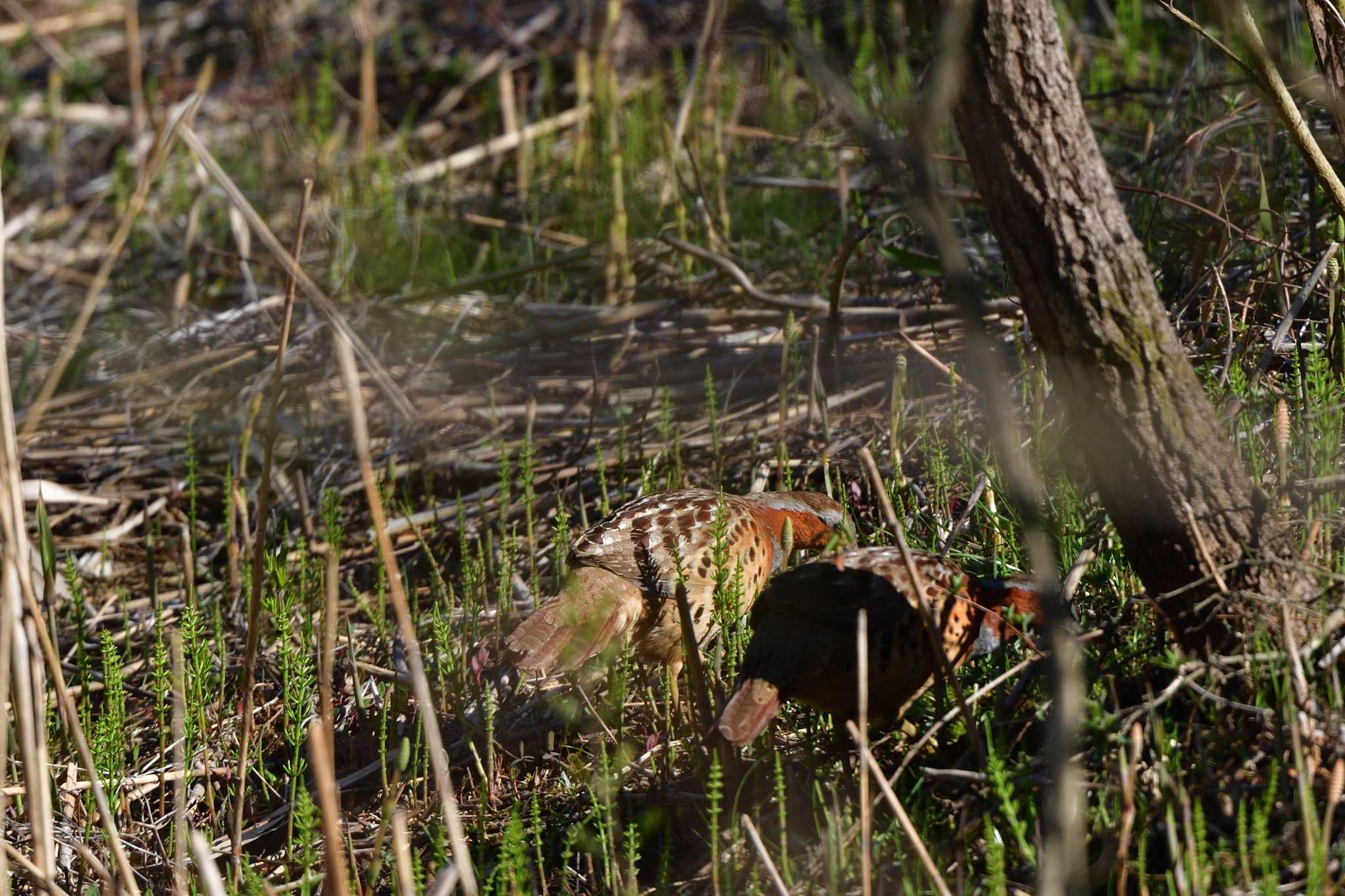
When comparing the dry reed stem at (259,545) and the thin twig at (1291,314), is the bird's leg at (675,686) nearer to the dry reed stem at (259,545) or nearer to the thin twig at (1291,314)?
the dry reed stem at (259,545)

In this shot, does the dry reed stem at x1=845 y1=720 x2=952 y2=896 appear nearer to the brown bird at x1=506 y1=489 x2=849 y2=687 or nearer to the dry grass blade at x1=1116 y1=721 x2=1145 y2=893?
the dry grass blade at x1=1116 y1=721 x2=1145 y2=893

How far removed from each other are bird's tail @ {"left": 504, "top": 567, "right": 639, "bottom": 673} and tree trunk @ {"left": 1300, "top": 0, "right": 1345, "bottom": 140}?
2059 millimetres

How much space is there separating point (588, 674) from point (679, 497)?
21.6 inches

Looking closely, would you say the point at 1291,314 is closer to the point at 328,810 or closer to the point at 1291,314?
the point at 1291,314

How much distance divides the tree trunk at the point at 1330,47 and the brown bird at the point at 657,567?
5.27ft

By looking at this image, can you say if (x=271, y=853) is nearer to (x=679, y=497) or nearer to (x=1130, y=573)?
(x=679, y=497)

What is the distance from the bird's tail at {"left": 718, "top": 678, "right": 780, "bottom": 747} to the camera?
249cm

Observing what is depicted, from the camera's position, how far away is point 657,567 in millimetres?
3297

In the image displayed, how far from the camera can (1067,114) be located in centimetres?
223

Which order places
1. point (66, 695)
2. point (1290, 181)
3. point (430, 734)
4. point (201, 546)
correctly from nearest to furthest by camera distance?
point (430, 734) < point (66, 695) < point (1290, 181) < point (201, 546)

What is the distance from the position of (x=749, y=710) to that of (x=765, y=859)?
290mm

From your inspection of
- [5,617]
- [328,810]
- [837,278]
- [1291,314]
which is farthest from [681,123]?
[328,810]

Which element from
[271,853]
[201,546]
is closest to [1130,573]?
[271,853]

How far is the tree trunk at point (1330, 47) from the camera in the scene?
9.57ft
